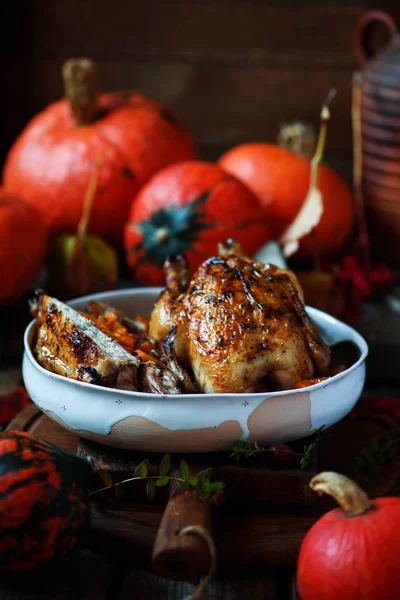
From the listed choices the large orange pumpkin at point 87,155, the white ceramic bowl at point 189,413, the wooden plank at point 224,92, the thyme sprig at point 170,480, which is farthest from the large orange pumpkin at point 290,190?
the thyme sprig at point 170,480

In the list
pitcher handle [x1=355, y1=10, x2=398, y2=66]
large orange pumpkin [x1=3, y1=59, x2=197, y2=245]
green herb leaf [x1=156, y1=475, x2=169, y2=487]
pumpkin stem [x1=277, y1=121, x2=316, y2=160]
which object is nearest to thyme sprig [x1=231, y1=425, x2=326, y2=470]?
green herb leaf [x1=156, y1=475, x2=169, y2=487]

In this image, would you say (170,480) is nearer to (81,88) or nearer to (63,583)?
(63,583)

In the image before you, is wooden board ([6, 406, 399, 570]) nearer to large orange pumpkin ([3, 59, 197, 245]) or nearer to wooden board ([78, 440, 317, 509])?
wooden board ([78, 440, 317, 509])

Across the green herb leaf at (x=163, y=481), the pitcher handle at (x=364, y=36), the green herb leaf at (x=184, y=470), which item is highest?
the pitcher handle at (x=364, y=36)

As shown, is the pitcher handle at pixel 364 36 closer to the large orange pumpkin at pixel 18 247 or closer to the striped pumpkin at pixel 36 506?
the large orange pumpkin at pixel 18 247

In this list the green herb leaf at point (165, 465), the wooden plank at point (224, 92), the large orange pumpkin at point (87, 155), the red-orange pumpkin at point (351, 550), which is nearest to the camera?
the red-orange pumpkin at point (351, 550)
